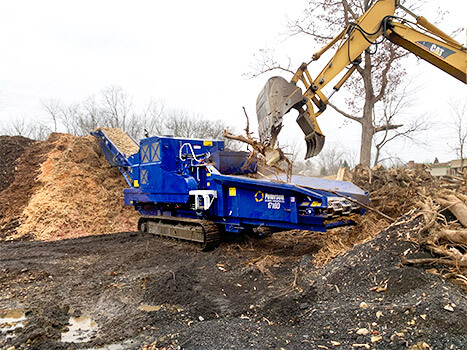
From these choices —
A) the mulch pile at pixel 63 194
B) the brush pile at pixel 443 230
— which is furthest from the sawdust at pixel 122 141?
the brush pile at pixel 443 230

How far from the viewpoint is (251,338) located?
3338mm

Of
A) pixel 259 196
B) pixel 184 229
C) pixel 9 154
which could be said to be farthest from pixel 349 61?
pixel 9 154

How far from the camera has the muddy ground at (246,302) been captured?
3.06 meters

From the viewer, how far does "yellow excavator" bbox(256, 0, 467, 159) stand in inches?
256

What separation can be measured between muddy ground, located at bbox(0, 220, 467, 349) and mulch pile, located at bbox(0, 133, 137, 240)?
3237 millimetres

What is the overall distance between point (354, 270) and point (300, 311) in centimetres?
89

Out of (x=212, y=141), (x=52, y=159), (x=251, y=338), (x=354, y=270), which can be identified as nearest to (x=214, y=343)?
(x=251, y=338)

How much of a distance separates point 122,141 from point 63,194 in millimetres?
2663

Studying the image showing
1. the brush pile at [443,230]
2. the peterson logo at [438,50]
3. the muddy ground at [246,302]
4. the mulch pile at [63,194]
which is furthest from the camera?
the mulch pile at [63,194]

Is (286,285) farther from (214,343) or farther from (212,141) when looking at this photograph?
(212,141)

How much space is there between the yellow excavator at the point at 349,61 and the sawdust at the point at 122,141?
578 cm

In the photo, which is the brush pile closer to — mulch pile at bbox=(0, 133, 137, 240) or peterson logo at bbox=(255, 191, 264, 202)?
peterson logo at bbox=(255, 191, 264, 202)

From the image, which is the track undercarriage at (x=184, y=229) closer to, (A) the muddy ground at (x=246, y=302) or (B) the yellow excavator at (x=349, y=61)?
(A) the muddy ground at (x=246, y=302)

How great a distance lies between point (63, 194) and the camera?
1020 cm
